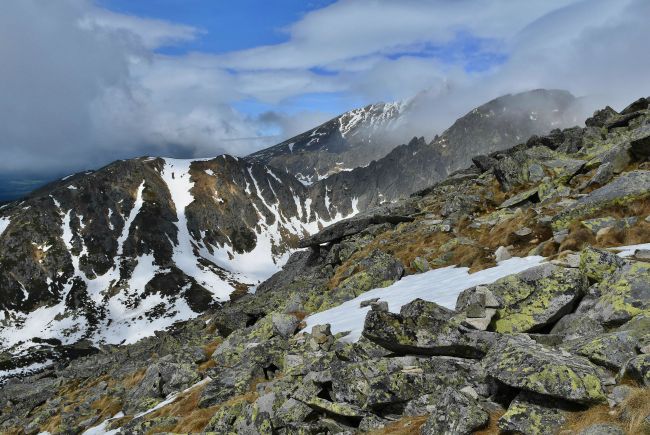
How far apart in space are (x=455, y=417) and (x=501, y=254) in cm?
1573

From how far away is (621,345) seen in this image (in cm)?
988

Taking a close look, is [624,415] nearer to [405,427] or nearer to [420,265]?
[405,427]

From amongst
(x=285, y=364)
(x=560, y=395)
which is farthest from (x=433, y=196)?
(x=560, y=395)

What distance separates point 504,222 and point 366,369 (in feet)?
68.4

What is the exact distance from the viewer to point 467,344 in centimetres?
1343

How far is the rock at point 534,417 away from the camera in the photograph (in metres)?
8.96

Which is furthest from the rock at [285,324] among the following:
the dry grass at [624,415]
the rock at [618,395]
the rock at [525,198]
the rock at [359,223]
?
the rock at [359,223]

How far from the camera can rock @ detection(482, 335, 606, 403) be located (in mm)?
8984

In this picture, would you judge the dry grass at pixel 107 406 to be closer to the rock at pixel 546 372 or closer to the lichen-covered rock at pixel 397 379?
the lichen-covered rock at pixel 397 379

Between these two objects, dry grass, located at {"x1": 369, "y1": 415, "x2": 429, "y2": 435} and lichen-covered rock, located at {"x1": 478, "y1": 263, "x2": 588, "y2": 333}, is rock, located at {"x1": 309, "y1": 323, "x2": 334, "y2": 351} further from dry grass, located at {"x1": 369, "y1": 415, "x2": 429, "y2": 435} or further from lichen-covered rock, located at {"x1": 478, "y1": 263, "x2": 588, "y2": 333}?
dry grass, located at {"x1": 369, "y1": 415, "x2": 429, "y2": 435}

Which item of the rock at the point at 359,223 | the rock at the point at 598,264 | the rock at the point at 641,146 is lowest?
the rock at the point at 598,264

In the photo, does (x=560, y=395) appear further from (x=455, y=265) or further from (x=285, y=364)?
(x=455, y=265)

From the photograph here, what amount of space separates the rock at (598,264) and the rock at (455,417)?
7829mm

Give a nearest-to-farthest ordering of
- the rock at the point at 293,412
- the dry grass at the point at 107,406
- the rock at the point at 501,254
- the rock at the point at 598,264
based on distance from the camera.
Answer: the rock at the point at 293,412
the rock at the point at 598,264
the rock at the point at 501,254
the dry grass at the point at 107,406
